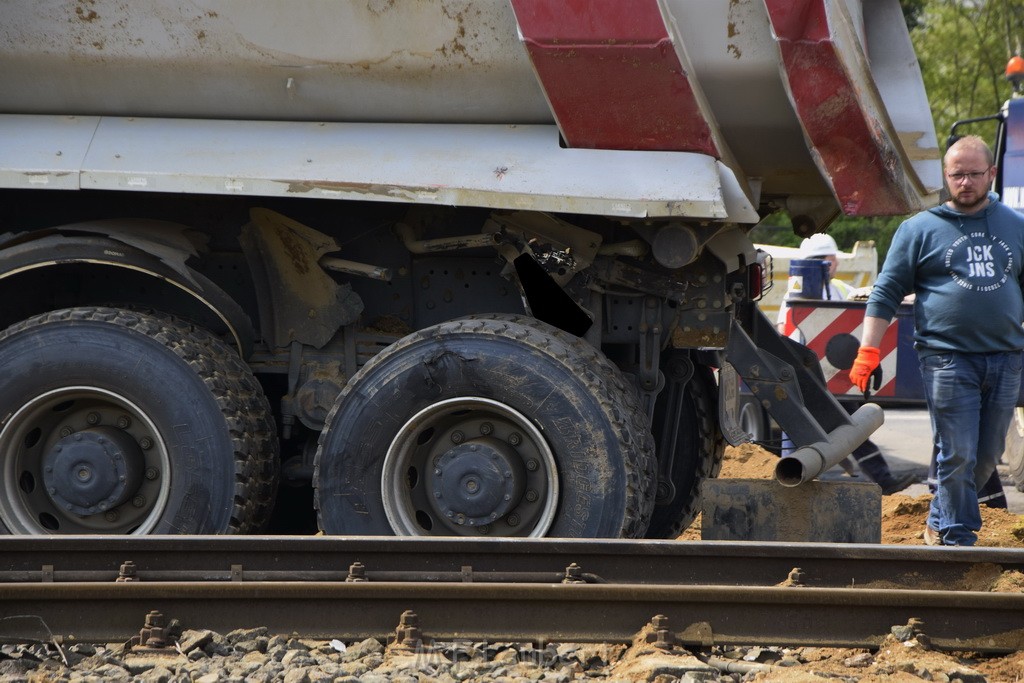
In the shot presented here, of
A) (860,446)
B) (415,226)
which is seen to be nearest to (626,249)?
(415,226)

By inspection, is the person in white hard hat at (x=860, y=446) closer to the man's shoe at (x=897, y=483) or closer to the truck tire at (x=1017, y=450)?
the man's shoe at (x=897, y=483)

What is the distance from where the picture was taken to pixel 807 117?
4387 millimetres

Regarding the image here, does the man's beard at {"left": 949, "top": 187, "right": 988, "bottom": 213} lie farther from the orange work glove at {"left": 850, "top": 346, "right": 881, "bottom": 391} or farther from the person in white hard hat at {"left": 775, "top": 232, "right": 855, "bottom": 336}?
the person in white hard hat at {"left": 775, "top": 232, "right": 855, "bottom": 336}

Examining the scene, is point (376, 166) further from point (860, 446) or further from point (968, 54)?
point (968, 54)

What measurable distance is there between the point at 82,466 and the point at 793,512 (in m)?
2.85

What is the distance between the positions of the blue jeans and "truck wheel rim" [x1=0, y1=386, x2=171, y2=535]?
10.5ft

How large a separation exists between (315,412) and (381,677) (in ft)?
5.64

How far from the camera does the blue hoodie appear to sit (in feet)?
16.1

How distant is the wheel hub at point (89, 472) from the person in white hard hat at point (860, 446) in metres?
3.27

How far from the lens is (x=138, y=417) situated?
4840mm

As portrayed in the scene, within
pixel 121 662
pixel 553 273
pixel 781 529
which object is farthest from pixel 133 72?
pixel 781 529

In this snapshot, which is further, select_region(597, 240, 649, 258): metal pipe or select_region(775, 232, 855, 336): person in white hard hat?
select_region(775, 232, 855, 336): person in white hard hat

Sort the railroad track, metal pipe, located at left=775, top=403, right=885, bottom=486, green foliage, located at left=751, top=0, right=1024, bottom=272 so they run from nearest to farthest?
the railroad track
metal pipe, located at left=775, top=403, right=885, bottom=486
green foliage, located at left=751, top=0, right=1024, bottom=272

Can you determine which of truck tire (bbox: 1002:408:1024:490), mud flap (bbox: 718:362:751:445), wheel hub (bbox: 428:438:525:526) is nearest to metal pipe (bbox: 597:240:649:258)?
wheel hub (bbox: 428:438:525:526)
